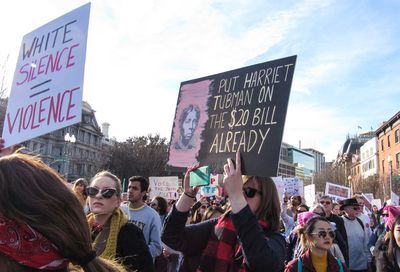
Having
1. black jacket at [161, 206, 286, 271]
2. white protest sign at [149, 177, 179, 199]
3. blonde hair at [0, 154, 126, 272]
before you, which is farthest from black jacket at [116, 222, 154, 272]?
white protest sign at [149, 177, 179, 199]

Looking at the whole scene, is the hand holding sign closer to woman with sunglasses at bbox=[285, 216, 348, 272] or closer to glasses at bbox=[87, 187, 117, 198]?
glasses at bbox=[87, 187, 117, 198]

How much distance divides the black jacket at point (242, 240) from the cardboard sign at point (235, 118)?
1.14ft

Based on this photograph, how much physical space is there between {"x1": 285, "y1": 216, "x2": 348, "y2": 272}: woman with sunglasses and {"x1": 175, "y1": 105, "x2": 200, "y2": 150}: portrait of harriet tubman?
1854mm

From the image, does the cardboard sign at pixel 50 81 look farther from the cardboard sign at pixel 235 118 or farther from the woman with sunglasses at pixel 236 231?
the woman with sunglasses at pixel 236 231

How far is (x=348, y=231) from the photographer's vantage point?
740cm

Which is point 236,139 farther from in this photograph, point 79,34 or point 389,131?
point 389,131

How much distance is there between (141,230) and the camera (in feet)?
12.6

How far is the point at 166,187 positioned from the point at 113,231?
451 inches

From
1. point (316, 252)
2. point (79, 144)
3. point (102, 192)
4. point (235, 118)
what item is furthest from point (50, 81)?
point (79, 144)

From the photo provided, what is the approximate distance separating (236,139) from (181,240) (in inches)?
32.5

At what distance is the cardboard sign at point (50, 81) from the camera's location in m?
3.79

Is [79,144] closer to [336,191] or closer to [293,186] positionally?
[293,186]

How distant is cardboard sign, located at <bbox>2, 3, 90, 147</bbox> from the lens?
379 cm

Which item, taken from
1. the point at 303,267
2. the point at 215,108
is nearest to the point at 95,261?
the point at 215,108
